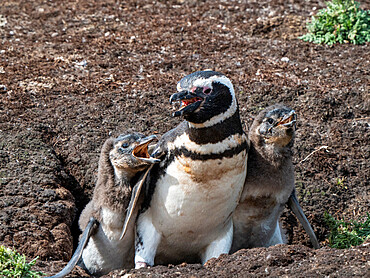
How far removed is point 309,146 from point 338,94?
894mm

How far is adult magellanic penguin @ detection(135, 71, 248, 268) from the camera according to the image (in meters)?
4.65

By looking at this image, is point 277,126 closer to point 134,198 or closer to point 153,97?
point 134,198

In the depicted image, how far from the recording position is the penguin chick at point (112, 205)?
193 inches

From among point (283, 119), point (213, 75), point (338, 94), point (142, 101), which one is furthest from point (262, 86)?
point (213, 75)

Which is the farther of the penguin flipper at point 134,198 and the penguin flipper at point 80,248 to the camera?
the penguin flipper at point 134,198

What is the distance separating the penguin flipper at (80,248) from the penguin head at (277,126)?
4.98 feet

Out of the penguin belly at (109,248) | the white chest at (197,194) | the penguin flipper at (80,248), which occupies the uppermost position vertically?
the white chest at (197,194)

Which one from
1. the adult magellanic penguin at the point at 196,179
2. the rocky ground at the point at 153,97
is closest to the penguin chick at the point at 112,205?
the adult magellanic penguin at the point at 196,179

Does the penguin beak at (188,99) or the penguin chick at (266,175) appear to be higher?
the penguin beak at (188,99)

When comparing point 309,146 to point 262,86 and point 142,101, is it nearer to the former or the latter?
point 262,86

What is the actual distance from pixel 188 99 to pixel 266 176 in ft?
3.47

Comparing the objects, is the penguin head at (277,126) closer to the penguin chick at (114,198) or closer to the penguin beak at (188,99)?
the penguin beak at (188,99)

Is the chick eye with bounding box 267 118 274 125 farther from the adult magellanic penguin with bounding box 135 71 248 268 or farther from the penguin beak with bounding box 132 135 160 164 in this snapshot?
the penguin beak with bounding box 132 135 160 164

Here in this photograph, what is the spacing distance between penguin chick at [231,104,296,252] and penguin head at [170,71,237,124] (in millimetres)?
607
